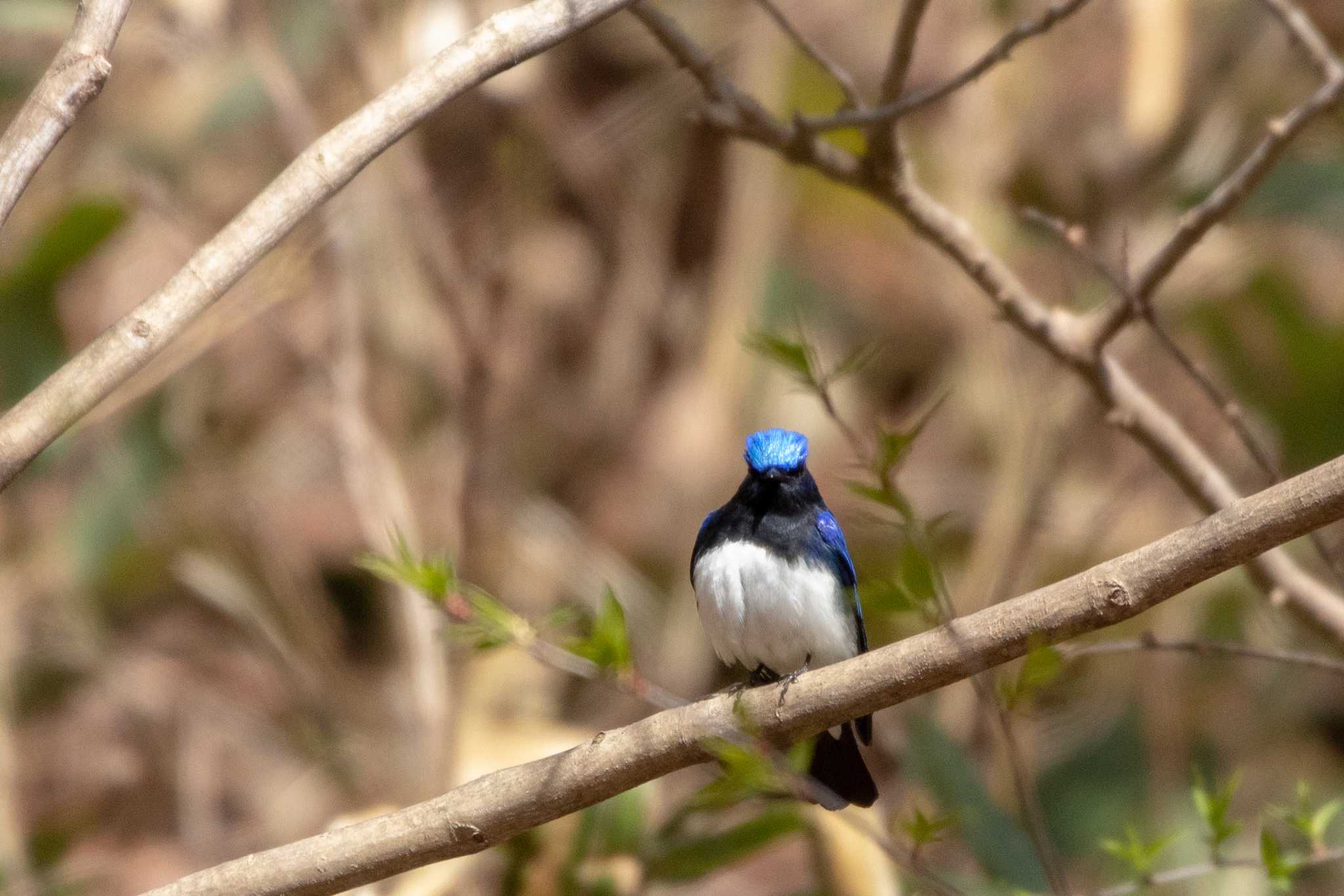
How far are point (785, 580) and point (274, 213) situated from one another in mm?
1640

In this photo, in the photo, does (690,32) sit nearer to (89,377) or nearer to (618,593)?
(618,593)

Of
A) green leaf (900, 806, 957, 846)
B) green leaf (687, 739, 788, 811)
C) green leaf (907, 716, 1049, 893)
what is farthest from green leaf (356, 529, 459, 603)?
green leaf (907, 716, 1049, 893)

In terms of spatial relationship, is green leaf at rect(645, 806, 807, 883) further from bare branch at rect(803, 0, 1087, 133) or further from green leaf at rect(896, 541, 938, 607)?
bare branch at rect(803, 0, 1087, 133)

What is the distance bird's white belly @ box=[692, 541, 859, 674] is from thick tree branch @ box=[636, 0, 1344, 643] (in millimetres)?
762

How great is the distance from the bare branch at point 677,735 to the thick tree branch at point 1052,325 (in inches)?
48.8

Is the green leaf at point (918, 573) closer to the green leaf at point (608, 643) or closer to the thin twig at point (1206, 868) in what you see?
the green leaf at point (608, 643)

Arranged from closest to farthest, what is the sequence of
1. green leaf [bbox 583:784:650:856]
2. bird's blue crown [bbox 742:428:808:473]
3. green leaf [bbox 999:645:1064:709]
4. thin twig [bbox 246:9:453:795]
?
green leaf [bbox 999:645:1064:709] < bird's blue crown [bbox 742:428:808:473] < green leaf [bbox 583:784:650:856] < thin twig [bbox 246:9:453:795]

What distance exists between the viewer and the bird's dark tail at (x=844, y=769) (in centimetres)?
350

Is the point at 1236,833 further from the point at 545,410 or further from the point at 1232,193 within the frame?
the point at 545,410

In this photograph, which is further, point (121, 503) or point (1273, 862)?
point (121, 503)

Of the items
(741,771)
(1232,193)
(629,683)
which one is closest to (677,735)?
(629,683)

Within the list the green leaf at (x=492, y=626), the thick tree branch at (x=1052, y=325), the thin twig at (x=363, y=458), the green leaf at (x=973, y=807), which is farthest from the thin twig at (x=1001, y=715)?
the thin twig at (x=363, y=458)

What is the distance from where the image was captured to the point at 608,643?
2.40m

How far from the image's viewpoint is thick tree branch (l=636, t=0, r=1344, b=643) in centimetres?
320
